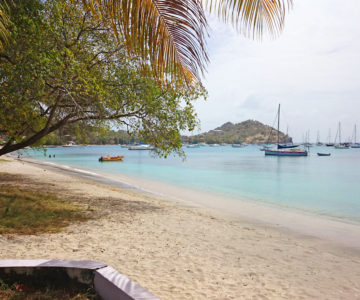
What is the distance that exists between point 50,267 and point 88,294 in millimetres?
570

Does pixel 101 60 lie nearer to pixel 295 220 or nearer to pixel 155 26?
pixel 155 26

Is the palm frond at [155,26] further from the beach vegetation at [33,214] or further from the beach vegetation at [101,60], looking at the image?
the beach vegetation at [33,214]

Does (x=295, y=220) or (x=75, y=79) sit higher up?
(x=75, y=79)

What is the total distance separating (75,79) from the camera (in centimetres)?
870

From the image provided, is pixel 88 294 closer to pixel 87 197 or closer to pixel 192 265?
pixel 192 265

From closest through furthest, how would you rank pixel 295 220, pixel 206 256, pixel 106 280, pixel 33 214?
pixel 106 280, pixel 206 256, pixel 33 214, pixel 295 220

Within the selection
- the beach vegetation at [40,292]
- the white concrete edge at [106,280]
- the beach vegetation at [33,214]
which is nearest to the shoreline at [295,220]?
the beach vegetation at [33,214]

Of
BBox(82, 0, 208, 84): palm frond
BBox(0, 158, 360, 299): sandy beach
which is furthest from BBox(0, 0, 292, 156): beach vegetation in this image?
BBox(0, 158, 360, 299): sandy beach

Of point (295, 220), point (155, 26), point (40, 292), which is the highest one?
point (155, 26)

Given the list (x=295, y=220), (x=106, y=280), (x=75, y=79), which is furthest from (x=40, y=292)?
(x=295, y=220)

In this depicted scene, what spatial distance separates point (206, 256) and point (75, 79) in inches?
238

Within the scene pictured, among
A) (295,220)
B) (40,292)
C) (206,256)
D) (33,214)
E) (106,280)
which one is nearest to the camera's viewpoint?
(106,280)

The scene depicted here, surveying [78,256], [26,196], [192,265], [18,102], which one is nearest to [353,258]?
[192,265]

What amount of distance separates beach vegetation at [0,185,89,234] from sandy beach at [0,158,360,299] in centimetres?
46
